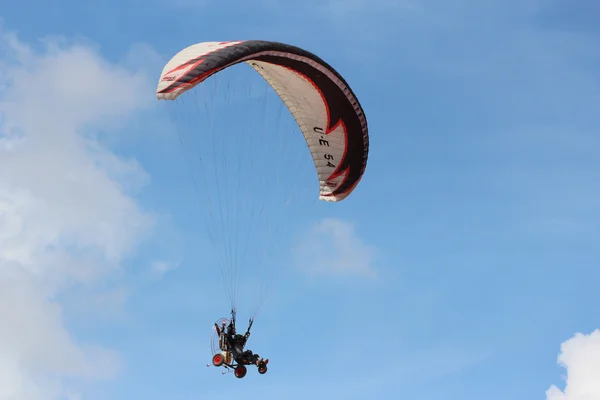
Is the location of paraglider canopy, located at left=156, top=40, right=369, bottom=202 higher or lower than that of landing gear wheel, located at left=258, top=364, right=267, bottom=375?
higher

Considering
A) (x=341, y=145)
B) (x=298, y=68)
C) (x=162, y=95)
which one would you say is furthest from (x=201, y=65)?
(x=341, y=145)

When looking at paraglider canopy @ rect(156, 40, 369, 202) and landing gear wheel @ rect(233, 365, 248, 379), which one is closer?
paraglider canopy @ rect(156, 40, 369, 202)

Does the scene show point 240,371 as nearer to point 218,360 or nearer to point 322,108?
point 218,360

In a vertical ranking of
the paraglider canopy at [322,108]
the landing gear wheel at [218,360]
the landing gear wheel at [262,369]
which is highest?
the paraglider canopy at [322,108]

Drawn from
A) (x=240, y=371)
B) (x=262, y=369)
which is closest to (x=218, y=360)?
(x=240, y=371)

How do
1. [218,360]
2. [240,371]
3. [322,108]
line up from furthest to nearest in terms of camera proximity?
[322,108], [240,371], [218,360]

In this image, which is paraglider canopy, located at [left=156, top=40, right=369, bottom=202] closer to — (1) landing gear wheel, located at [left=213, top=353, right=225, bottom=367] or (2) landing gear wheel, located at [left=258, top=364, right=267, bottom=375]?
(2) landing gear wheel, located at [left=258, top=364, right=267, bottom=375]

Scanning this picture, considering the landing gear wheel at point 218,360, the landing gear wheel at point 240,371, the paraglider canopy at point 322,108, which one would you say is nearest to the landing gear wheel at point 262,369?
the landing gear wheel at point 240,371

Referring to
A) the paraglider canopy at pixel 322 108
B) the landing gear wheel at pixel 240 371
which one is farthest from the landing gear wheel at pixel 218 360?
the paraglider canopy at pixel 322 108

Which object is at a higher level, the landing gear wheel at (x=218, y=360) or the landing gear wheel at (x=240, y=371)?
the landing gear wheel at (x=218, y=360)

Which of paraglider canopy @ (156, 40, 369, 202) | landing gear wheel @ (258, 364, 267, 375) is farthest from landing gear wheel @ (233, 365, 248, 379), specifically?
paraglider canopy @ (156, 40, 369, 202)

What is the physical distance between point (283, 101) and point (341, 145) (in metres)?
2.49

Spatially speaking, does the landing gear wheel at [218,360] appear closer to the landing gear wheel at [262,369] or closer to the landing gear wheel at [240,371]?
the landing gear wheel at [240,371]

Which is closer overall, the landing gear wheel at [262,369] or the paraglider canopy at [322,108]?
the paraglider canopy at [322,108]
